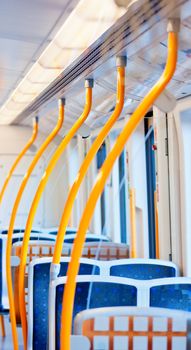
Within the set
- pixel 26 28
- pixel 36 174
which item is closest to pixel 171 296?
pixel 26 28

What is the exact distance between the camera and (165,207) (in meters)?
4.04

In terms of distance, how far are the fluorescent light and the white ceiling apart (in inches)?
1.7

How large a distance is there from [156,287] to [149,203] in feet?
6.87

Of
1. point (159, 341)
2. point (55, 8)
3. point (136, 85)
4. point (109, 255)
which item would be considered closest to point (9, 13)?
point (55, 8)

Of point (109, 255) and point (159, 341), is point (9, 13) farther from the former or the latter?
point (109, 255)

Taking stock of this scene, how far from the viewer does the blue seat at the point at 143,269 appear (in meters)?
3.65

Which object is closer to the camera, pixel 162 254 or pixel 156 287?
pixel 156 287

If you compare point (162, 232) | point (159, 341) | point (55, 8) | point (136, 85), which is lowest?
point (159, 341)

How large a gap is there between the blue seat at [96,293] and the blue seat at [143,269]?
0.80 m

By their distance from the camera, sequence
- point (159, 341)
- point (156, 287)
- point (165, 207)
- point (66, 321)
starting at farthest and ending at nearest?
point (165, 207), point (156, 287), point (66, 321), point (159, 341)

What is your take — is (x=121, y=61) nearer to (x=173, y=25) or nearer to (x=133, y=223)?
(x=173, y=25)

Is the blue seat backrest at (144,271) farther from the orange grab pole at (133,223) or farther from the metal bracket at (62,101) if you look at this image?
the metal bracket at (62,101)

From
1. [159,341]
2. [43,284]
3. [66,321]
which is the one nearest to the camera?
[159,341]

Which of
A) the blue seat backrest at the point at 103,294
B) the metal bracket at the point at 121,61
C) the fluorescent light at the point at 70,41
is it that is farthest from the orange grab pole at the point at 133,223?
the metal bracket at the point at 121,61
